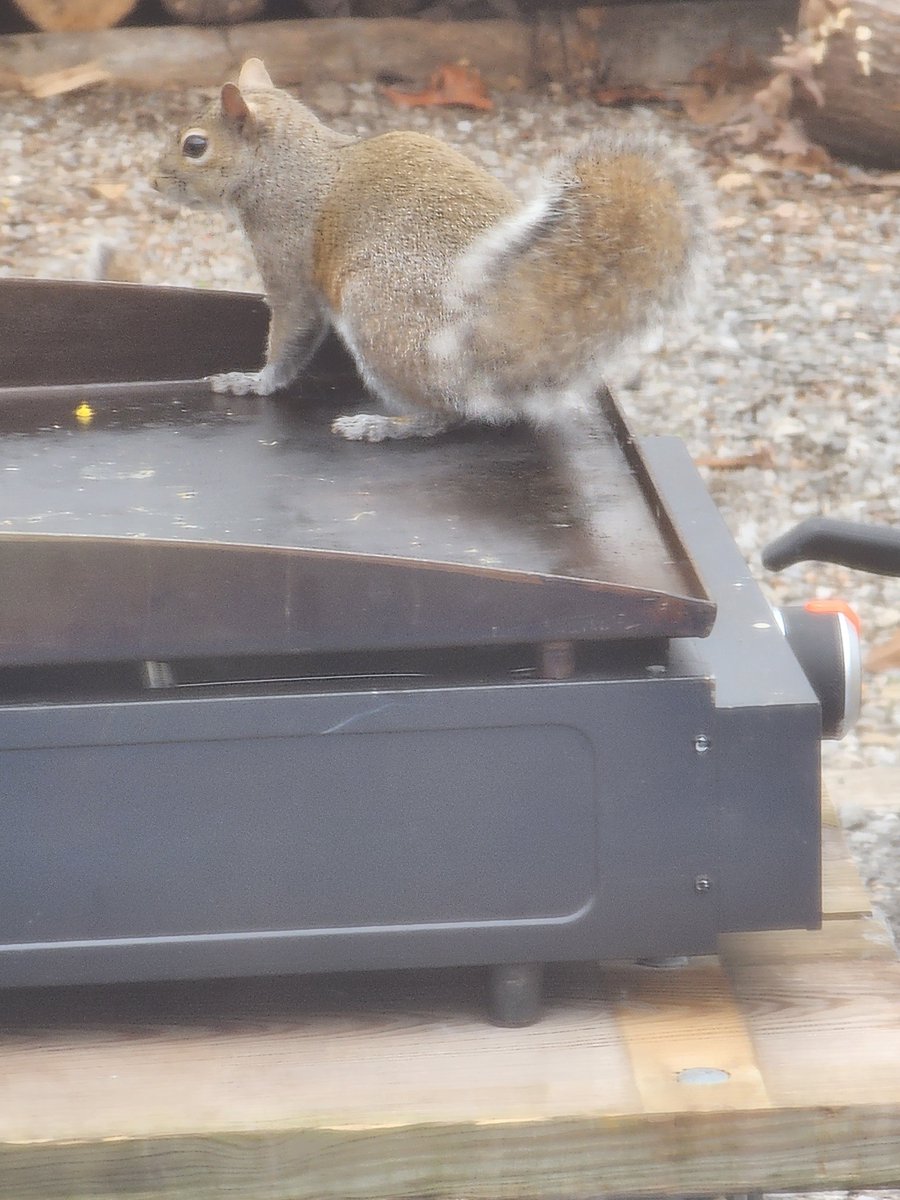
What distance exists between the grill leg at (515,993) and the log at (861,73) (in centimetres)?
308

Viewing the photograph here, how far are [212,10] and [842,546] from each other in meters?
3.32

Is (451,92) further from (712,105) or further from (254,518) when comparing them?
(254,518)

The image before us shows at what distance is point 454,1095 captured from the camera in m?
0.85

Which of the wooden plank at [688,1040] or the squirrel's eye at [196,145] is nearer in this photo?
the wooden plank at [688,1040]

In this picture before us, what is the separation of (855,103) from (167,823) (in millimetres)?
3187

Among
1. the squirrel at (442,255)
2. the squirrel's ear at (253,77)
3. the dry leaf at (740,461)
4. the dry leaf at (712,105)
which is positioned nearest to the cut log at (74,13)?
the dry leaf at (712,105)


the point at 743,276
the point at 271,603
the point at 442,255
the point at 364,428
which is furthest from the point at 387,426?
the point at 743,276

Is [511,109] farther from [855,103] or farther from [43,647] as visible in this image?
[43,647]

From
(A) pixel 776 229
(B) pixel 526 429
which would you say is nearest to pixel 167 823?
(B) pixel 526 429

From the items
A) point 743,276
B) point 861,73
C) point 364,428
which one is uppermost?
point 364,428

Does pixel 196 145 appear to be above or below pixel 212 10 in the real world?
above

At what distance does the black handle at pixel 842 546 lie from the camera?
1.01m

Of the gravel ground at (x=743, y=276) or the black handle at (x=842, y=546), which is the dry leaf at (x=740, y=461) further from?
the black handle at (x=842, y=546)

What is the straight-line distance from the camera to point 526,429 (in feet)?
3.90
